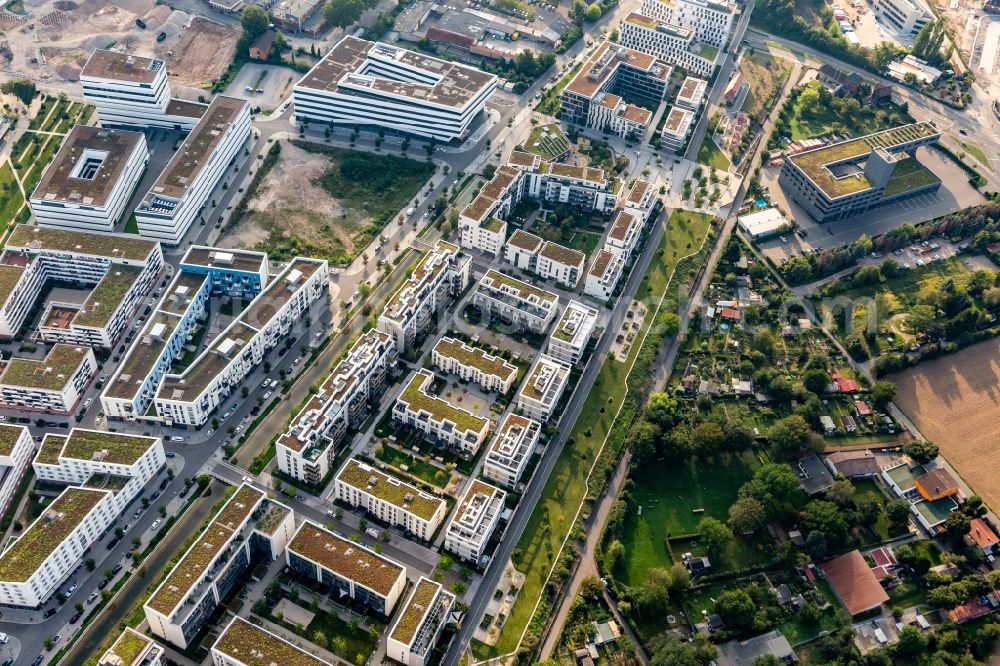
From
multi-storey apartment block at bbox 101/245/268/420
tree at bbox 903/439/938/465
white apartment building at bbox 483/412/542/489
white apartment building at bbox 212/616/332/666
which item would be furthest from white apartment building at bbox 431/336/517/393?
tree at bbox 903/439/938/465

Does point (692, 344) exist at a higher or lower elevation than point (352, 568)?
higher

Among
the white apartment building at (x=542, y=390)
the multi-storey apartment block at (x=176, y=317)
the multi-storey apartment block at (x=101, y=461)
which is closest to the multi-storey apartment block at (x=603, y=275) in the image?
the white apartment building at (x=542, y=390)

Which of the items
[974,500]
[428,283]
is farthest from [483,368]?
[974,500]

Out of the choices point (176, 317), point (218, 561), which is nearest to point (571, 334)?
point (176, 317)

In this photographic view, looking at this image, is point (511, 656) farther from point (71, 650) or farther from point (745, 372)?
point (745, 372)

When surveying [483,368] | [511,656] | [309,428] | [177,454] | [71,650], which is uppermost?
[483,368]

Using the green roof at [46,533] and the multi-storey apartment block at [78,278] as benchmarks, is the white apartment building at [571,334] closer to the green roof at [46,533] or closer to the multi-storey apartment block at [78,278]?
the multi-storey apartment block at [78,278]
